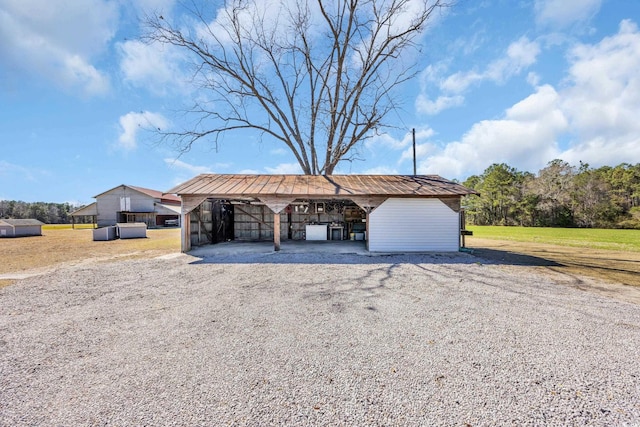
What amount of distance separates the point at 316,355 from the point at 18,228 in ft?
92.9

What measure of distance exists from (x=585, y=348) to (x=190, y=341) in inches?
195

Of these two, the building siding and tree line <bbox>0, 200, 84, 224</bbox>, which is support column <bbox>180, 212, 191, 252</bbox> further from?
tree line <bbox>0, 200, 84, 224</bbox>

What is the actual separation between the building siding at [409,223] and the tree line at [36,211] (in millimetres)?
55199

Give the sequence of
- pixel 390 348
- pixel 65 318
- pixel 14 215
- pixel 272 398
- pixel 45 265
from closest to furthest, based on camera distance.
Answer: pixel 272 398 < pixel 390 348 < pixel 65 318 < pixel 45 265 < pixel 14 215

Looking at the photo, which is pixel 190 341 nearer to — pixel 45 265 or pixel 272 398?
pixel 272 398

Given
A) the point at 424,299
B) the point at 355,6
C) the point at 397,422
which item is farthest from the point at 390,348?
the point at 355,6

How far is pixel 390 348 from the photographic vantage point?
10.5 ft

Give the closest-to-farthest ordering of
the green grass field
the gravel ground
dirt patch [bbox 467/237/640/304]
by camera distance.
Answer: the gravel ground → dirt patch [bbox 467/237/640/304] → the green grass field

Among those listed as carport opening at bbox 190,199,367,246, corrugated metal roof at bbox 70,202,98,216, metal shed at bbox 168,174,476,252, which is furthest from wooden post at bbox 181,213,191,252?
corrugated metal roof at bbox 70,202,98,216

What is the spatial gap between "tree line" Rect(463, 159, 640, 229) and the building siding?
24502 mm

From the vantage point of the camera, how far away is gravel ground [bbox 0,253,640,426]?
218 cm

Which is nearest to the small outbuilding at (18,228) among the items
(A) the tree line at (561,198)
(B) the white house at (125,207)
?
(B) the white house at (125,207)

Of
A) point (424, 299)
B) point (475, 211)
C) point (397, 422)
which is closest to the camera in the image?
point (397, 422)

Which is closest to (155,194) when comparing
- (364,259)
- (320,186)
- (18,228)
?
(18,228)
